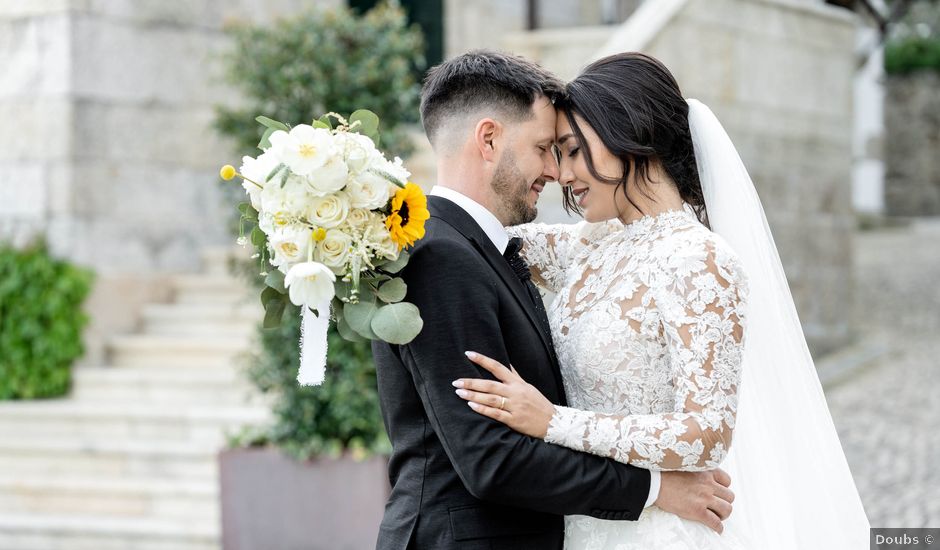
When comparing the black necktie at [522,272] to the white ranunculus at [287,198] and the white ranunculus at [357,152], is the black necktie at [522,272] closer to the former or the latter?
the white ranunculus at [357,152]

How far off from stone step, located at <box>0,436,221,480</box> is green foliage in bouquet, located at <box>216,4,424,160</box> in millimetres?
1915

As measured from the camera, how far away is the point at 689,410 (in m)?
3.01

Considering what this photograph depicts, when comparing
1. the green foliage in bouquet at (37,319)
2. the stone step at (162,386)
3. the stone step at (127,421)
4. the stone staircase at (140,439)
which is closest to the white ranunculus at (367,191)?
the stone staircase at (140,439)

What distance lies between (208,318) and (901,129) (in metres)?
19.3

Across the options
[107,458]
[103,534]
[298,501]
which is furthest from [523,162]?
[107,458]

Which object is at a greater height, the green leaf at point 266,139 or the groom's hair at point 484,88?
the groom's hair at point 484,88

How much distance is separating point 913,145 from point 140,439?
2030cm

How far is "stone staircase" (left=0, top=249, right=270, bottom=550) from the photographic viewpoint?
24.4 ft

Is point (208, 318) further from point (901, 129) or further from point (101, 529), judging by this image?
point (901, 129)

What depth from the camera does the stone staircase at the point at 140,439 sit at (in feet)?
24.4

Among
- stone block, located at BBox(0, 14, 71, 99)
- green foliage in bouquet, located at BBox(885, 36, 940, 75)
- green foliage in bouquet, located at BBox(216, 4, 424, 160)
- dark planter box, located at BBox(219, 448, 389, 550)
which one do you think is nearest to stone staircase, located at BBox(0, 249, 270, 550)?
dark planter box, located at BBox(219, 448, 389, 550)

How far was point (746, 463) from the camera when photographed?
11.5ft

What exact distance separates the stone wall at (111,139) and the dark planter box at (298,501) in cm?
304

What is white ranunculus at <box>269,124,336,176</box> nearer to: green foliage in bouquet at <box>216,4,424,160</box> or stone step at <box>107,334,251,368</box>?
green foliage in bouquet at <box>216,4,424,160</box>
